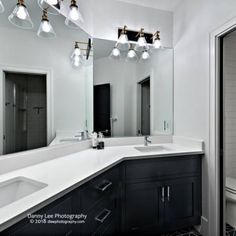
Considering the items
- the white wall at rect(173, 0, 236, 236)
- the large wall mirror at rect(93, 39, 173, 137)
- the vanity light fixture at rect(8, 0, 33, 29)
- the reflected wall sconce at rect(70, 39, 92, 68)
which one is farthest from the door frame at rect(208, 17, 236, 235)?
the vanity light fixture at rect(8, 0, 33, 29)

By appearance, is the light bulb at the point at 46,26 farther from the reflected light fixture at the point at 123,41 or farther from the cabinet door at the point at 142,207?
the cabinet door at the point at 142,207

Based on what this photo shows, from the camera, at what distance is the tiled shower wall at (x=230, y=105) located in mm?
2334

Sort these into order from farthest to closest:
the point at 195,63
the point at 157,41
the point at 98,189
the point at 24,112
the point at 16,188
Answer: the point at 157,41 < the point at 195,63 < the point at 24,112 < the point at 98,189 < the point at 16,188

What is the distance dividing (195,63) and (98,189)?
1.63 m

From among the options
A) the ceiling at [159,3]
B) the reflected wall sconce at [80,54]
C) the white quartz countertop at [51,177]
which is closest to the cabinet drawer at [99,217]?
the white quartz countertop at [51,177]

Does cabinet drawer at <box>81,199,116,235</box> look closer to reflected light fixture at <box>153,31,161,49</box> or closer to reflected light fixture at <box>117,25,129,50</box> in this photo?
reflected light fixture at <box>117,25,129,50</box>

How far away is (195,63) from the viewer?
70.8 inches

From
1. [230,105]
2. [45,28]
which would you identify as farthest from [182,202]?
[45,28]

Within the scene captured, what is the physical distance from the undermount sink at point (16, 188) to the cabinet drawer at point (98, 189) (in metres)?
0.26

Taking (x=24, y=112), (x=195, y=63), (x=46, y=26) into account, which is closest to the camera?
(x=24, y=112)

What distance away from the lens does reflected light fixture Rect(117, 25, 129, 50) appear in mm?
1986

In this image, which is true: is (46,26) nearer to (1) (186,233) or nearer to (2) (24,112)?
(2) (24,112)

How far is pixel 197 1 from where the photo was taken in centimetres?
178

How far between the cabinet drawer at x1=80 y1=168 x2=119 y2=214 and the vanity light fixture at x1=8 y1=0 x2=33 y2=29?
1247 mm
